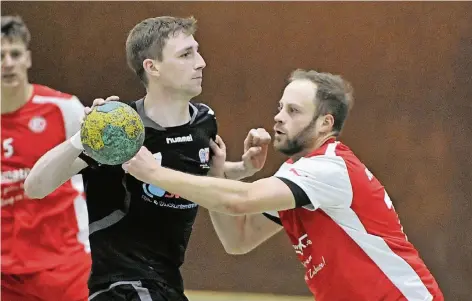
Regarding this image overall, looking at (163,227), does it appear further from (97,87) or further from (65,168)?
(97,87)

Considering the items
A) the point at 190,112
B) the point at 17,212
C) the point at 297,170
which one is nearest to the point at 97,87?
the point at 17,212

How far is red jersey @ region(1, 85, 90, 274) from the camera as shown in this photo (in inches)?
157

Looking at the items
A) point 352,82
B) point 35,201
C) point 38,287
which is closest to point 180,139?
point 35,201

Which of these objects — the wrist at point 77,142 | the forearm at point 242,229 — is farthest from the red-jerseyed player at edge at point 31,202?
the wrist at point 77,142

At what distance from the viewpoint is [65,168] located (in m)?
2.96

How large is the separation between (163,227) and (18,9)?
3.55 meters

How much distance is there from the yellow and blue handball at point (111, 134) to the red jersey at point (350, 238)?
0.60 m

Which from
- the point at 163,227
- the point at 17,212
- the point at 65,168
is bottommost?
the point at 17,212

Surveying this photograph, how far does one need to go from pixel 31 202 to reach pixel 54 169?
1.14 m

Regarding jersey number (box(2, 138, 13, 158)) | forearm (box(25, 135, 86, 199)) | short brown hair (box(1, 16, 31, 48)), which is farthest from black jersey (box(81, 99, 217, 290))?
short brown hair (box(1, 16, 31, 48))

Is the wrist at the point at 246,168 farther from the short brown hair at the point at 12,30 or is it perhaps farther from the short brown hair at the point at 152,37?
the short brown hair at the point at 12,30

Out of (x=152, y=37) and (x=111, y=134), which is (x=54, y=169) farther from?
(x=152, y=37)

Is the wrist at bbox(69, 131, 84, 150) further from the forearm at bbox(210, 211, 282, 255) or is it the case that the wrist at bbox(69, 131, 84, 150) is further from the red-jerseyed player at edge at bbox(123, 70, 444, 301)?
the forearm at bbox(210, 211, 282, 255)

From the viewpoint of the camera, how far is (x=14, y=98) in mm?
4035
